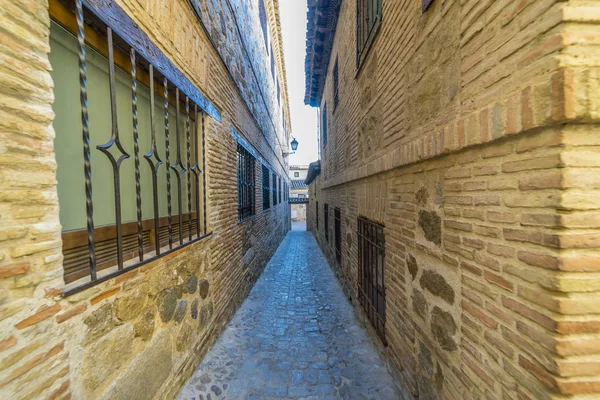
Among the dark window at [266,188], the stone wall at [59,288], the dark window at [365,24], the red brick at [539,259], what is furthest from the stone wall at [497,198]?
the dark window at [266,188]

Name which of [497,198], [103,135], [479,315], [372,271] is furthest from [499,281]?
[103,135]

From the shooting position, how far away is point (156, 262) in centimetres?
201

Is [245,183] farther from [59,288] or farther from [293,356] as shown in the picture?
[59,288]

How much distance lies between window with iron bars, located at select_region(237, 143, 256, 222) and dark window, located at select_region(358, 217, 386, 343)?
2.38 m

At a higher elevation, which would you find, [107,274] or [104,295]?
[107,274]

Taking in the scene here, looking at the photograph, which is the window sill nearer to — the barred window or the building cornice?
the barred window

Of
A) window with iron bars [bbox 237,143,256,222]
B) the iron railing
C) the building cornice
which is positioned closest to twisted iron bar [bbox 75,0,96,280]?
the iron railing

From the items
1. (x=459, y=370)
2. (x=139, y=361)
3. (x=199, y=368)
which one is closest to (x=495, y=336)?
(x=459, y=370)

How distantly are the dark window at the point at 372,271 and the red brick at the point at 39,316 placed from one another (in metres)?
2.77

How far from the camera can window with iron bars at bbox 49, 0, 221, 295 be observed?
143cm

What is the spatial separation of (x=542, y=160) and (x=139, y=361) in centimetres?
271

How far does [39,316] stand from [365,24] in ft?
14.4

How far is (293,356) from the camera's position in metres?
2.96

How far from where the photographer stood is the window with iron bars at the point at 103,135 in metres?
1.43
